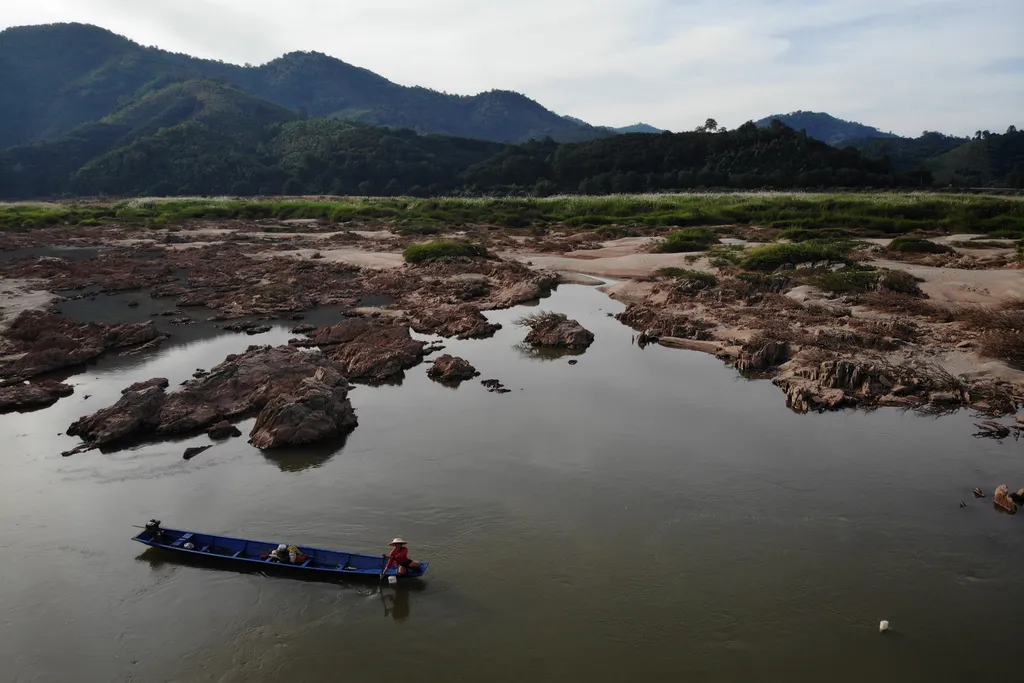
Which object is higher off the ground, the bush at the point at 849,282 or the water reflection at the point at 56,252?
the bush at the point at 849,282

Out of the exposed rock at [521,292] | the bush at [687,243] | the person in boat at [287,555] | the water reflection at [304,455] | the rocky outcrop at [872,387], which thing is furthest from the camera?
the bush at [687,243]

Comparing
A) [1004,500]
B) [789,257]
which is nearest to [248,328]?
[1004,500]

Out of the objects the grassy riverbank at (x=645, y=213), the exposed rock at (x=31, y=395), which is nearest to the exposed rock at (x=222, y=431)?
the exposed rock at (x=31, y=395)

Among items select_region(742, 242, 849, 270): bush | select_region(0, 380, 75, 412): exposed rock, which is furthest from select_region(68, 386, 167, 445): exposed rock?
select_region(742, 242, 849, 270): bush

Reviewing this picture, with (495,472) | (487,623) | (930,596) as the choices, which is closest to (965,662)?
(930,596)

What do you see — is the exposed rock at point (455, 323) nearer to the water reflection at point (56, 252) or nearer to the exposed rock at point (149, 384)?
the exposed rock at point (149, 384)
